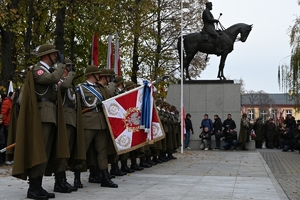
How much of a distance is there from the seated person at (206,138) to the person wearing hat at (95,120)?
614 inches

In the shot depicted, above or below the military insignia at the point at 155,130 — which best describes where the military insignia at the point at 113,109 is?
above

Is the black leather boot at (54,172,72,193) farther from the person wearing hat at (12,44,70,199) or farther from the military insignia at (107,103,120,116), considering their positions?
the military insignia at (107,103,120,116)

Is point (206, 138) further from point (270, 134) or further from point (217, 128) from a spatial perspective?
point (270, 134)

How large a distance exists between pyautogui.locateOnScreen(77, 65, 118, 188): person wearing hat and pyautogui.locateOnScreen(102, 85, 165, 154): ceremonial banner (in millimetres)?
138

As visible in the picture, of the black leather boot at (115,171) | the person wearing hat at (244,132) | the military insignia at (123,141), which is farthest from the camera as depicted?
the person wearing hat at (244,132)

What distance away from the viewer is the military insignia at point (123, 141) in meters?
10.1

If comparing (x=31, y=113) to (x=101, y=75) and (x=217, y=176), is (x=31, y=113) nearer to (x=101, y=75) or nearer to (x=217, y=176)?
(x=101, y=75)

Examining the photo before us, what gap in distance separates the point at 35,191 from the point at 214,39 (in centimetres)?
1953

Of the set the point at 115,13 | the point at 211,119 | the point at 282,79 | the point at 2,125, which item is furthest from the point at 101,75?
the point at 282,79

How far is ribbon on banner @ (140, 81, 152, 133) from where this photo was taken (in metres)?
11.1

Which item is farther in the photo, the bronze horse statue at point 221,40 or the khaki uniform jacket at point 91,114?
the bronze horse statue at point 221,40

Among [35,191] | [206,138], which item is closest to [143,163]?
[35,191]

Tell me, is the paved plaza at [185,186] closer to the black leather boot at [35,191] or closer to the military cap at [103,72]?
the black leather boot at [35,191]

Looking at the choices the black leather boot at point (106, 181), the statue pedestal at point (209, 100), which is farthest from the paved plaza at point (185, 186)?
the statue pedestal at point (209, 100)
